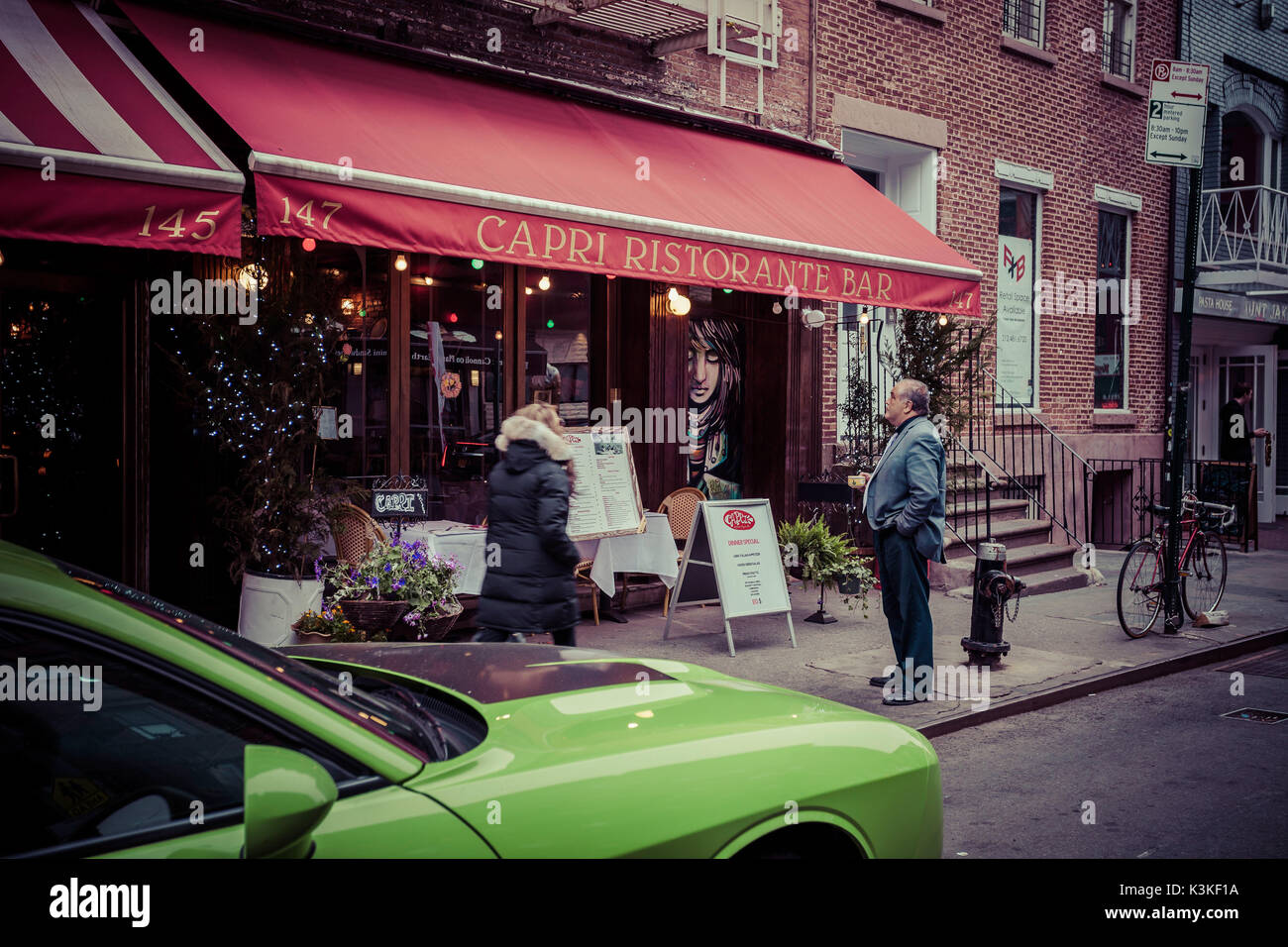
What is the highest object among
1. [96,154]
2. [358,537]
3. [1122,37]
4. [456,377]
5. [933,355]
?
[1122,37]

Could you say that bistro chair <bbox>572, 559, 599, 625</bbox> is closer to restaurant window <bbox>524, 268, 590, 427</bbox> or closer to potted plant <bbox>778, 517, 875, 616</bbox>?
restaurant window <bbox>524, 268, 590, 427</bbox>

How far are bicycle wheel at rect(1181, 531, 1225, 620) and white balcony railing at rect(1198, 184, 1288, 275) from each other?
8.18 meters

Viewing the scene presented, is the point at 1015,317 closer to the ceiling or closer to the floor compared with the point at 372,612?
closer to the ceiling

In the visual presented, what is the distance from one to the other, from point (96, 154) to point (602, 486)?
15.2 feet

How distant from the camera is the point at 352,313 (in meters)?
8.53

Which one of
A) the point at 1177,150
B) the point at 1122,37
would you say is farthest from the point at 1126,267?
the point at 1177,150

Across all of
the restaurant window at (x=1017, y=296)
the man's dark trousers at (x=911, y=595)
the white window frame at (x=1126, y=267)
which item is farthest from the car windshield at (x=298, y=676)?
the white window frame at (x=1126, y=267)

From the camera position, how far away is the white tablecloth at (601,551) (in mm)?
8125

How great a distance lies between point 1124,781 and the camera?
225 inches

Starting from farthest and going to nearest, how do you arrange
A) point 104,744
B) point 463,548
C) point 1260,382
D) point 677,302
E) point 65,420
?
point 1260,382 → point 677,302 → point 463,548 → point 65,420 → point 104,744

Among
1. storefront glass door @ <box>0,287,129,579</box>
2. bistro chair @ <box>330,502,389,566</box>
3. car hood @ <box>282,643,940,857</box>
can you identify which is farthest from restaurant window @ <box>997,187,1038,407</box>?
car hood @ <box>282,643,940,857</box>

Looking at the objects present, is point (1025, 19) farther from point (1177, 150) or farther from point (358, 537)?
point (358, 537)

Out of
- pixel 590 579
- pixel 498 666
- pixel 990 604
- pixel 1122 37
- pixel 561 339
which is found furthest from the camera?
pixel 1122 37

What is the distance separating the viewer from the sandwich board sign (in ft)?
27.4
